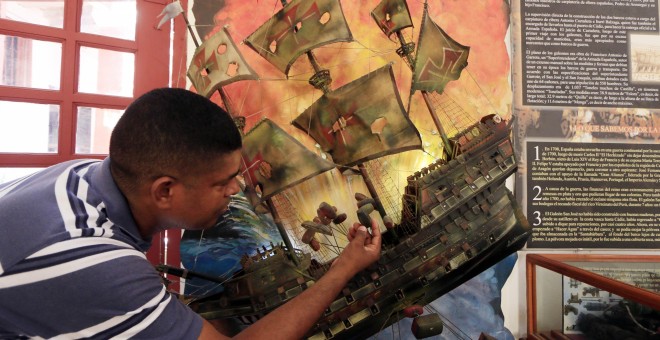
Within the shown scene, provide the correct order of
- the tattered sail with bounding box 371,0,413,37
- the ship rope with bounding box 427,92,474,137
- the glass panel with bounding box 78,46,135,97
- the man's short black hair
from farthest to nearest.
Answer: the ship rope with bounding box 427,92,474,137 < the glass panel with bounding box 78,46,135,97 < the tattered sail with bounding box 371,0,413,37 < the man's short black hair

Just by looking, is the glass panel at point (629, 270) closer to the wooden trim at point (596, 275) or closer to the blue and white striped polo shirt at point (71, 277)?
the wooden trim at point (596, 275)

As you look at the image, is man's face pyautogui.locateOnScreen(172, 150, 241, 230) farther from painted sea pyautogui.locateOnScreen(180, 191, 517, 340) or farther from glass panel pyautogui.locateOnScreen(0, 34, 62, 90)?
glass panel pyautogui.locateOnScreen(0, 34, 62, 90)

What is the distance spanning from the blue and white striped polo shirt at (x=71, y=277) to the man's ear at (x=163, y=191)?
0.12 metres

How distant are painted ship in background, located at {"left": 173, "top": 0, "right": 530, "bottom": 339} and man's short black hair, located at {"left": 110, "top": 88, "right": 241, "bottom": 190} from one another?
721 mm

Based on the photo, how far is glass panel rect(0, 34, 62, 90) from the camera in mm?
2004

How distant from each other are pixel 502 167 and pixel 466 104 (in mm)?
557

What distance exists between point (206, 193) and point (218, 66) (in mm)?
909

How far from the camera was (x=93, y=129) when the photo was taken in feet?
6.94

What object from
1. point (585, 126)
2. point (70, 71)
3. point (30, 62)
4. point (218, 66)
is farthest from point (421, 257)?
point (30, 62)

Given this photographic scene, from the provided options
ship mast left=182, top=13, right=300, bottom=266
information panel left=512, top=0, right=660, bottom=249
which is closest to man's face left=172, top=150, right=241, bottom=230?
ship mast left=182, top=13, right=300, bottom=266

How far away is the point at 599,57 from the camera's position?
2.41 meters

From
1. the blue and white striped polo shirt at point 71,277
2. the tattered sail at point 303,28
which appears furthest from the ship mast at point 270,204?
the blue and white striped polo shirt at point 71,277

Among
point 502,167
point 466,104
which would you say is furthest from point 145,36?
point 502,167

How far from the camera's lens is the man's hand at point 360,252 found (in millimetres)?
1355
